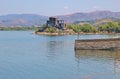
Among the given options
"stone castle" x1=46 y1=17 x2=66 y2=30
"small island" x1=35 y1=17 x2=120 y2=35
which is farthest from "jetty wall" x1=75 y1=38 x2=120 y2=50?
"stone castle" x1=46 y1=17 x2=66 y2=30

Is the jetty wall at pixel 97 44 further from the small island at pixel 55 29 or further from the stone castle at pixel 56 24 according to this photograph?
the stone castle at pixel 56 24

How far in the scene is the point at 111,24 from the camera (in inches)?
5340

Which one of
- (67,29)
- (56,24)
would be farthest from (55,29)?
(67,29)

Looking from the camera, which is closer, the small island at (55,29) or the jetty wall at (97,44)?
the jetty wall at (97,44)

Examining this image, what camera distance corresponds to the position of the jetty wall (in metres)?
49.1

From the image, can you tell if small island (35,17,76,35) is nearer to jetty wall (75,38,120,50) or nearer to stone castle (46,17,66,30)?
stone castle (46,17,66,30)

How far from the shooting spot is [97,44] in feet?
164

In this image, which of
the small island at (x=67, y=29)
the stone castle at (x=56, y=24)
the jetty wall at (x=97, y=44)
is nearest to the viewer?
the jetty wall at (x=97, y=44)

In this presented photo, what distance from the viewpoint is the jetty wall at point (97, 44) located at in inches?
1933

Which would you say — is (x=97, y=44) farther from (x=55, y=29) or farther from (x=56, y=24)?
(x=56, y=24)

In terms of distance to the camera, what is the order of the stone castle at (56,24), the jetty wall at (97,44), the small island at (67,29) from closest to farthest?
the jetty wall at (97,44) < the small island at (67,29) < the stone castle at (56,24)

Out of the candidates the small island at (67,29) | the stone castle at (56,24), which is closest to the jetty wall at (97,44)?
the small island at (67,29)

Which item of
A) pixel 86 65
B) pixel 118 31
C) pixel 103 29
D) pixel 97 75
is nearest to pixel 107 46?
pixel 86 65

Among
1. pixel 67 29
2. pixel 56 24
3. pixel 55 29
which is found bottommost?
pixel 67 29
